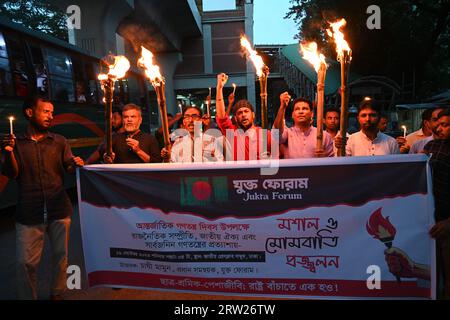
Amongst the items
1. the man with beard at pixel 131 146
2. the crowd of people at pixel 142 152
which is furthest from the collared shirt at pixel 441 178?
the man with beard at pixel 131 146

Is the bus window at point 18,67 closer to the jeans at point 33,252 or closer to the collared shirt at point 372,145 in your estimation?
the jeans at point 33,252

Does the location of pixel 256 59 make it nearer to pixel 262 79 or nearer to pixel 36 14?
pixel 262 79

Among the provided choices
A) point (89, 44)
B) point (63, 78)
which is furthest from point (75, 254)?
point (89, 44)

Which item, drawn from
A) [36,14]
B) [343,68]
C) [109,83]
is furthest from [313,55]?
[36,14]

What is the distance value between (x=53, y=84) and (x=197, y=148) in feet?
17.0

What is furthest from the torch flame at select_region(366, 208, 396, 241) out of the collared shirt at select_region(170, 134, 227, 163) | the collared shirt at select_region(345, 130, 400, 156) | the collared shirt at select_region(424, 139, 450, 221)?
the collared shirt at select_region(170, 134, 227, 163)

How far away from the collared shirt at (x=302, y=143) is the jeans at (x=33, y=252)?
227cm

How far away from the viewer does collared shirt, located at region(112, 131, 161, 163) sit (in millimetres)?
4023

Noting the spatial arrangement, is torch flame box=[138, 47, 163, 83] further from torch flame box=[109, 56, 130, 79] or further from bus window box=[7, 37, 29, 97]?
bus window box=[7, 37, 29, 97]

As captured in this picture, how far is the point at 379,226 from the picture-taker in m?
2.97

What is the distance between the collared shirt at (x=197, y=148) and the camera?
4203 millimetres

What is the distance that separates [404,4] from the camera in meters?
18.2

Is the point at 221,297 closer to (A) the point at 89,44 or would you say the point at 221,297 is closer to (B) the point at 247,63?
(A) the point at 89,44

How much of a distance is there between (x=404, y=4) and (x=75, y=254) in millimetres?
18925
